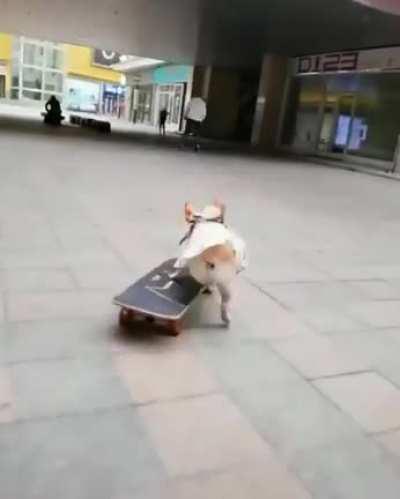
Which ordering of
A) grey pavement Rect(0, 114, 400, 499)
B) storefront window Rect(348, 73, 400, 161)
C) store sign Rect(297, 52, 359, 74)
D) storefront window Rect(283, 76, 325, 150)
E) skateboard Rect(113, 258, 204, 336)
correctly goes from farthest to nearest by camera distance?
storefront window Rect(283, 76, 325, 150) < store sign Rect(297, 52, 359, 74) < storefront window Rect(348, 73, 400, 161) < skateboard Rect(113, 258, 204, 336) < grey pavement Rect(0, 114, 400, 499)

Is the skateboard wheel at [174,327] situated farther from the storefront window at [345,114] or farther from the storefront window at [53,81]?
the storefront window at [53,81]

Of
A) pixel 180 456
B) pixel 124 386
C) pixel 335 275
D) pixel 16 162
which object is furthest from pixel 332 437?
pixel 16 162

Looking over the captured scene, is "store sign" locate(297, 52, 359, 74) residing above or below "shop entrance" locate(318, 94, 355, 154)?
above

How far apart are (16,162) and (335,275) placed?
6.46 meters

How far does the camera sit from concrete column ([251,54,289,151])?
752 inches

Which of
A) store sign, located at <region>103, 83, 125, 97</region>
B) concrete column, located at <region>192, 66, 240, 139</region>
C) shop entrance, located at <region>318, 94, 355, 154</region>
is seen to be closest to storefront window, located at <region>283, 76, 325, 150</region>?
shop entrance, located at <region>318, 94, 355, 154</region>

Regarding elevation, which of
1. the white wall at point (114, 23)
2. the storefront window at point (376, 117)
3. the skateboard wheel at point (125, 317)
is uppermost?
the white wall at point (114, 23)

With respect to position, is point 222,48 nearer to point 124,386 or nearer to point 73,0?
point 73,0

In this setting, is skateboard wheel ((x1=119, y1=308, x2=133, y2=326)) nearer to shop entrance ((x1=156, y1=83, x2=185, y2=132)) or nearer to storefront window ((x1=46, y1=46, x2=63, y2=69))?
shop entrance ((x1=156, y1=83, x2=185, y2=132))

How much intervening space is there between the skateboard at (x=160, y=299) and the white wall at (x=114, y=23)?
11205 mm

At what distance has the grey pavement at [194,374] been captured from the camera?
1.72 meters

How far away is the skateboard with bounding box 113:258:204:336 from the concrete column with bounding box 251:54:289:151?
684 inches

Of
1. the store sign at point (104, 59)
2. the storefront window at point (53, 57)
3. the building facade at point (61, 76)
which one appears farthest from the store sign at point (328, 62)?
the store sign at point (104, 59)

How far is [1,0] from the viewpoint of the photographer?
50.9 feet
